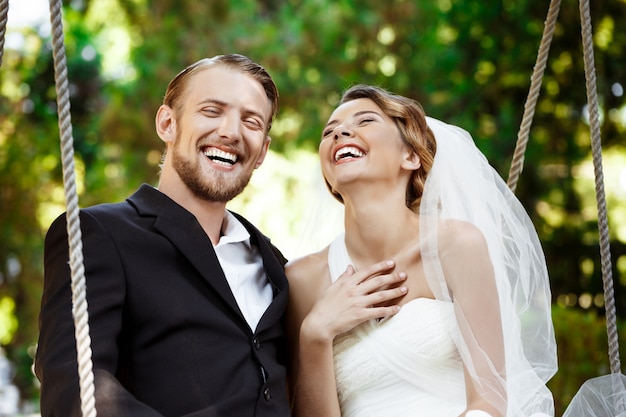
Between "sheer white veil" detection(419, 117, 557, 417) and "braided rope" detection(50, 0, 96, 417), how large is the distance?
1.20 meters

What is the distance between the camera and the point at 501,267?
2555 millimetres

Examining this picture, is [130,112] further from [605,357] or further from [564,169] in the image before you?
[605,357]

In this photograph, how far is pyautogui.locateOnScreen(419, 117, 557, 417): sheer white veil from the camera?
246 cm

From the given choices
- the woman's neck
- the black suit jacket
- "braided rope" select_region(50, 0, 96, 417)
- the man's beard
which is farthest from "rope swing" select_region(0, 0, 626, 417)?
the man's beard

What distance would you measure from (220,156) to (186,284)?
1.57ft

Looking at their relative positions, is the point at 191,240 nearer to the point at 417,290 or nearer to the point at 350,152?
the point at 350,152

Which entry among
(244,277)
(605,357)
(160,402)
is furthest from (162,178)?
(605,357)

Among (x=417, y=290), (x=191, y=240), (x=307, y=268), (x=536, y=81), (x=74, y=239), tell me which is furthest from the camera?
(x=536, y=81)

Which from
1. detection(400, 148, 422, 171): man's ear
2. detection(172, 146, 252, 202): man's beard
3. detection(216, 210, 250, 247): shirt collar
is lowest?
detection(216, 210, 250, 247): shirt collar

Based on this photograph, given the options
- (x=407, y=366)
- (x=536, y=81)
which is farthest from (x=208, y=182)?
(x=536, y=81)

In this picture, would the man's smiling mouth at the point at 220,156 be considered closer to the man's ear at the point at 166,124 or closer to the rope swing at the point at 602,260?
the man's ear at the point at 166,124

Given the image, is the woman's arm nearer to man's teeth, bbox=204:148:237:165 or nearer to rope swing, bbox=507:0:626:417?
man's teeth, bbox=204:148:237:165

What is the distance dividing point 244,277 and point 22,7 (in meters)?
12.8

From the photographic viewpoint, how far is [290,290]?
9.42ft
